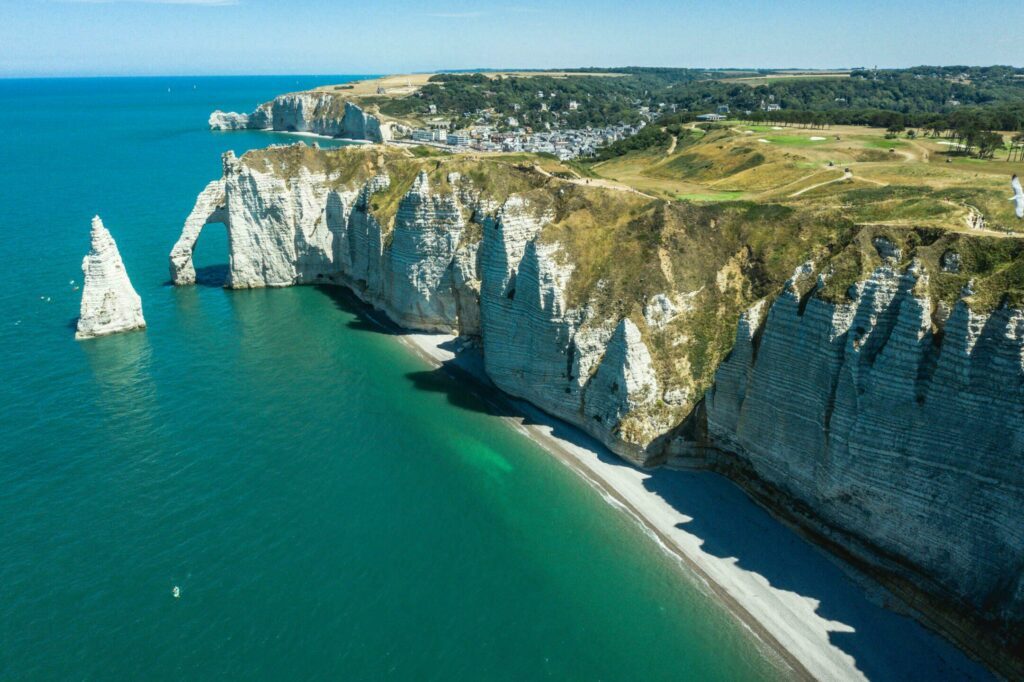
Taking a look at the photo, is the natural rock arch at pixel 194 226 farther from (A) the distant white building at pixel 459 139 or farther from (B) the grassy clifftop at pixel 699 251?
(A) the distant white building at pixel 459 139

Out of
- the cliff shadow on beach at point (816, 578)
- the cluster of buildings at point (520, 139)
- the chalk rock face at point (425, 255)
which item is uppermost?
the cluster of buildings at point (520, 139)

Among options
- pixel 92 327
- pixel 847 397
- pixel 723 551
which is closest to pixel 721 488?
pixel 723 551

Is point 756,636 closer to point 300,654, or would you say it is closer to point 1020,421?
point 1020,421

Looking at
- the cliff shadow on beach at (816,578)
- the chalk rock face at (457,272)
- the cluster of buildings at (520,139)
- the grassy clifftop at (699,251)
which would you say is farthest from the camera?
the cluster of buildings at (520,139)

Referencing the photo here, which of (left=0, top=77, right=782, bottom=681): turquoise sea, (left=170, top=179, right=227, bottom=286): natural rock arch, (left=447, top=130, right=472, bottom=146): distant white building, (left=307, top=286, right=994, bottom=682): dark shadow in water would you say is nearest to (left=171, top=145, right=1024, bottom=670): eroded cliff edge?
(left=307, top=286, right=994, bottom=682): dark shadow in water

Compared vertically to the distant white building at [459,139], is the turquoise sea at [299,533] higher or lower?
lower

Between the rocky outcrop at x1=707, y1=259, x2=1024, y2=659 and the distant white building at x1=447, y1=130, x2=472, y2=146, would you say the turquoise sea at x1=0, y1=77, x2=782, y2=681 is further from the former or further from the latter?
the distant white building at x1=447, y1=130, x2=472, y2=146

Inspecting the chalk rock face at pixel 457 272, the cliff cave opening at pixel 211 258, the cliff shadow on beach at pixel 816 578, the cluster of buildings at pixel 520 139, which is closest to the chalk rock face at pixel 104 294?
the chalk rock face at pixel 457 272

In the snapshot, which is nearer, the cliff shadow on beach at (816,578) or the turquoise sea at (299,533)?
the cliff shadow on beach at (816,578)
